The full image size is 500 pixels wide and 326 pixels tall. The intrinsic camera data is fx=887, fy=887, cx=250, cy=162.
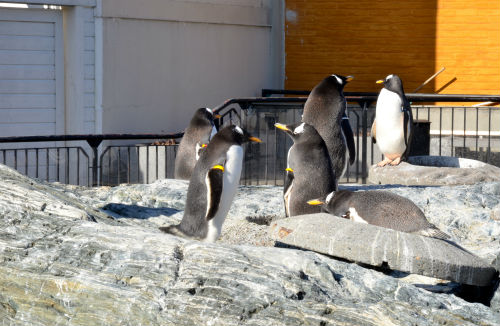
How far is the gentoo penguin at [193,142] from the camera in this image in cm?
805

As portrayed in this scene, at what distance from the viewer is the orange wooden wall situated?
45.2 ft

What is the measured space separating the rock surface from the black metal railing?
4470 mm

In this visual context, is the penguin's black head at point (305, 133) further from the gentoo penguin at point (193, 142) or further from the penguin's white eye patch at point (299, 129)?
the gentoo penguin at point (193, 142)

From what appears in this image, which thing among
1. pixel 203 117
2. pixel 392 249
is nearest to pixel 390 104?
pixel 203 117

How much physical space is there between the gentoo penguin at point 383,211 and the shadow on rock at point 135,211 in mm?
1464

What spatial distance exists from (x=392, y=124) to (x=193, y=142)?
6.92ft

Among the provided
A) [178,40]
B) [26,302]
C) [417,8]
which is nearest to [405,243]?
[26,302]

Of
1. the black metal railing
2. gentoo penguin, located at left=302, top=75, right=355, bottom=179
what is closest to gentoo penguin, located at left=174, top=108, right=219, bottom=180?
the black metal railing

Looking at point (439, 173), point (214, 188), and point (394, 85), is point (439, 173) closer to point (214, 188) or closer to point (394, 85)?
point (394, 85)

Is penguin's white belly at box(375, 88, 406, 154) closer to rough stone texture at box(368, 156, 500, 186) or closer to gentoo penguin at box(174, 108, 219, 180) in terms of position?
rough stone texture at box(368, 156, 500, 186)

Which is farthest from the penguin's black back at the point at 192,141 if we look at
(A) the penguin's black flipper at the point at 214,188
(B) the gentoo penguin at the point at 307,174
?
(A) the penguin's black flipper at the point at 214,188

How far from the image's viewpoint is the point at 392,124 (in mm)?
8875

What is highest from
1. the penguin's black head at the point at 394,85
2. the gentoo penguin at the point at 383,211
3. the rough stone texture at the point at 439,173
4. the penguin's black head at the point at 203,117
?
the penguin's black head at the point at 394,85

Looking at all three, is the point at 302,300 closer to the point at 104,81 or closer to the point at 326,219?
the point at 326,219
